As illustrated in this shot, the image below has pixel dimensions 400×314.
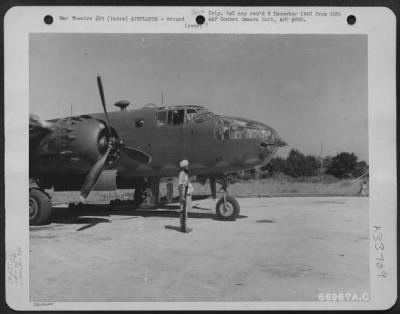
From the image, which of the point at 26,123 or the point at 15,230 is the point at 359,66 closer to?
the point at 26,123

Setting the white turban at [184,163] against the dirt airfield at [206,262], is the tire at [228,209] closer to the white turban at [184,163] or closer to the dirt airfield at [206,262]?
the dirt airfield at [206,262]

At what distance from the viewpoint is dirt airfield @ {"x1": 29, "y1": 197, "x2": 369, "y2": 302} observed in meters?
5.28

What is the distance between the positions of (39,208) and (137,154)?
7.75 ft

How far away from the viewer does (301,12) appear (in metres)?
5.46

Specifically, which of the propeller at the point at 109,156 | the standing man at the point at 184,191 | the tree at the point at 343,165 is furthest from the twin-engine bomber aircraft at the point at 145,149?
the tree at the point at 343,165

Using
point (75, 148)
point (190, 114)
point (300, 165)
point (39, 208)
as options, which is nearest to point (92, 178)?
point (75, 148)

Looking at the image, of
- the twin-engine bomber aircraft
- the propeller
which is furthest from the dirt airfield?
the twin-engine bomber aircraft

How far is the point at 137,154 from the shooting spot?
8.15 m

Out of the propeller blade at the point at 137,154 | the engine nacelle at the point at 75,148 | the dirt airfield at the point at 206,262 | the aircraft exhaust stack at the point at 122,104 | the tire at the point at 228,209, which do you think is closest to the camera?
the dirt airfield at the point at 206,262

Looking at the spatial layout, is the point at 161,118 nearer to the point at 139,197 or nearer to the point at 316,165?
the point at 139,197

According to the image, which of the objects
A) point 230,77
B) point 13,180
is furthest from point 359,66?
point 13,180

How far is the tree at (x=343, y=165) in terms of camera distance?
19.8ft

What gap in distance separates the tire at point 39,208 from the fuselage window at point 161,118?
2680 mm

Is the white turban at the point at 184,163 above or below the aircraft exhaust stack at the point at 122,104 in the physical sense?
below
